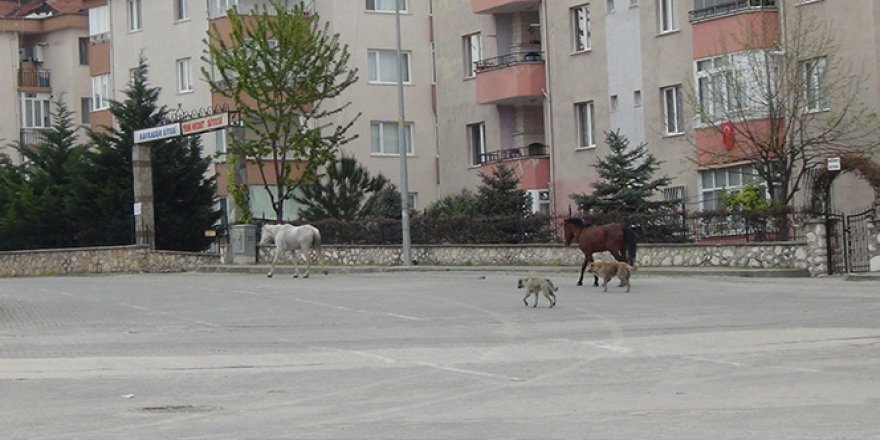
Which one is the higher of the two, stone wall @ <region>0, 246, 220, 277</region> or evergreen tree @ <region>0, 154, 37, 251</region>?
evergreen tree @ <region>0, 154, 37, 251</region>

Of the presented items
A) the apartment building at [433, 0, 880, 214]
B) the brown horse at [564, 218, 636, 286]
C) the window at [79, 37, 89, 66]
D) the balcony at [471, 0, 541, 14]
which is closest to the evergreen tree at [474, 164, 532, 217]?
the apartment building at [433, 0, 880, 214]

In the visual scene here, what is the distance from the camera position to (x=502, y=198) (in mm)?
48594

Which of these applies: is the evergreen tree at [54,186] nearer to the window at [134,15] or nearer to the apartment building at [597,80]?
the window at [134,15]

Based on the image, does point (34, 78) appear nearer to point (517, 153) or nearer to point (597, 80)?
point (517, 153)

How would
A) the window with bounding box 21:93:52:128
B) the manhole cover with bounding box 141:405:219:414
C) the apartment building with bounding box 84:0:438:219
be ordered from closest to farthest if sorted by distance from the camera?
the manhole cover with bounding box 141:405:219:414 → the apartment building with bounding box 84:0:438:219 → the window with bounding box 21:93:52:128

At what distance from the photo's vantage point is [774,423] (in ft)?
45.8

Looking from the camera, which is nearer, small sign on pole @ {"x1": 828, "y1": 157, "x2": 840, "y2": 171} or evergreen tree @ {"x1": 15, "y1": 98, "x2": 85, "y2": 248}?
small sign on pole @ {"x1": 828, "y1": 157, "x2": 840, "y2": 171}

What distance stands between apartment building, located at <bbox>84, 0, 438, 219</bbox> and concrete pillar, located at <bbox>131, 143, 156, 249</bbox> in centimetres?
886

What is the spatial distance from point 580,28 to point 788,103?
12041mm

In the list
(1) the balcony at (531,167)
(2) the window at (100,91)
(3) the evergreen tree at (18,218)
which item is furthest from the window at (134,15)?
(1) the balcony at (531,167)

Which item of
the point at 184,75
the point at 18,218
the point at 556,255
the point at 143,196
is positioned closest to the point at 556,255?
the point at 556,255

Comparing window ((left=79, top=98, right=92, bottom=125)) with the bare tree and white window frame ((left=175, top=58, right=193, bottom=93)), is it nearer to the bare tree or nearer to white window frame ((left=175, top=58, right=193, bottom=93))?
white window frame ((left=175, top=58, right=193, bottom=93))

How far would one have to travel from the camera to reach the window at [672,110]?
5066 cm

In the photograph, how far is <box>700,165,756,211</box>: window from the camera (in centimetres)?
4753
